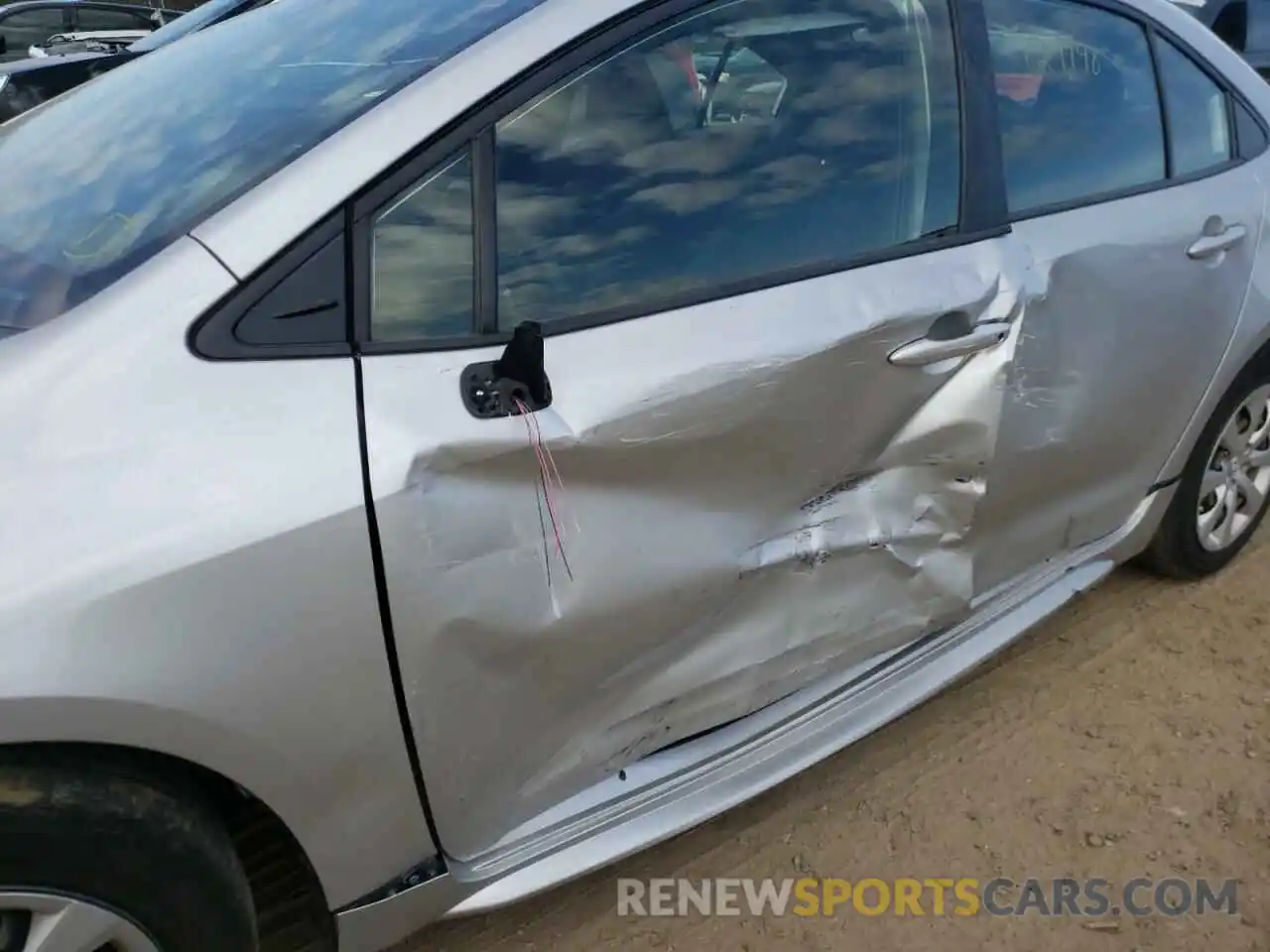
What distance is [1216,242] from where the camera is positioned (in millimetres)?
2625

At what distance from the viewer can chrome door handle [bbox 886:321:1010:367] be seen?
198 centimetres

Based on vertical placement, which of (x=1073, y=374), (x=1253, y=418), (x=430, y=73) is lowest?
(x=1253, y=418)

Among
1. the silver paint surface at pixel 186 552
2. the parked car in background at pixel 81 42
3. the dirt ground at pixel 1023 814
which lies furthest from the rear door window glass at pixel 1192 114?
the parked car in background at pixel 81 42

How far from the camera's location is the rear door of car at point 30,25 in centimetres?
921

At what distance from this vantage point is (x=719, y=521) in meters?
1.82

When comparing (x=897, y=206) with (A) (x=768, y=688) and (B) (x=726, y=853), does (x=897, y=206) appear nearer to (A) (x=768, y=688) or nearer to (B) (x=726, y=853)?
(A) (x=768, y=688)

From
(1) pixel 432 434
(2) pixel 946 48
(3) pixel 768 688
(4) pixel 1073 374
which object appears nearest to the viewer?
(1) pixel 432 434

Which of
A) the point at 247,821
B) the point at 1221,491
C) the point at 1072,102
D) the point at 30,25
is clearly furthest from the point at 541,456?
the point at 30,25

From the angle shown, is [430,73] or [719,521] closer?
[430,73]

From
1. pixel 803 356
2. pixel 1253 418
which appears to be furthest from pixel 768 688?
pixel 1253 418

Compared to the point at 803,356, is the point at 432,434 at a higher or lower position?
higher

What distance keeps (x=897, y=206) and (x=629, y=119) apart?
0.59 meters

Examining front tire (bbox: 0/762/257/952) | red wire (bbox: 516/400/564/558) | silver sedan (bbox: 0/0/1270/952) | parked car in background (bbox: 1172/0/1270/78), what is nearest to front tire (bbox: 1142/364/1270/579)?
silver sedan (bbox: 0/0/1270/952)

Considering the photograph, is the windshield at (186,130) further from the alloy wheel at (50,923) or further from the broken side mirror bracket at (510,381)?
the alloy wheel at (50,923)
